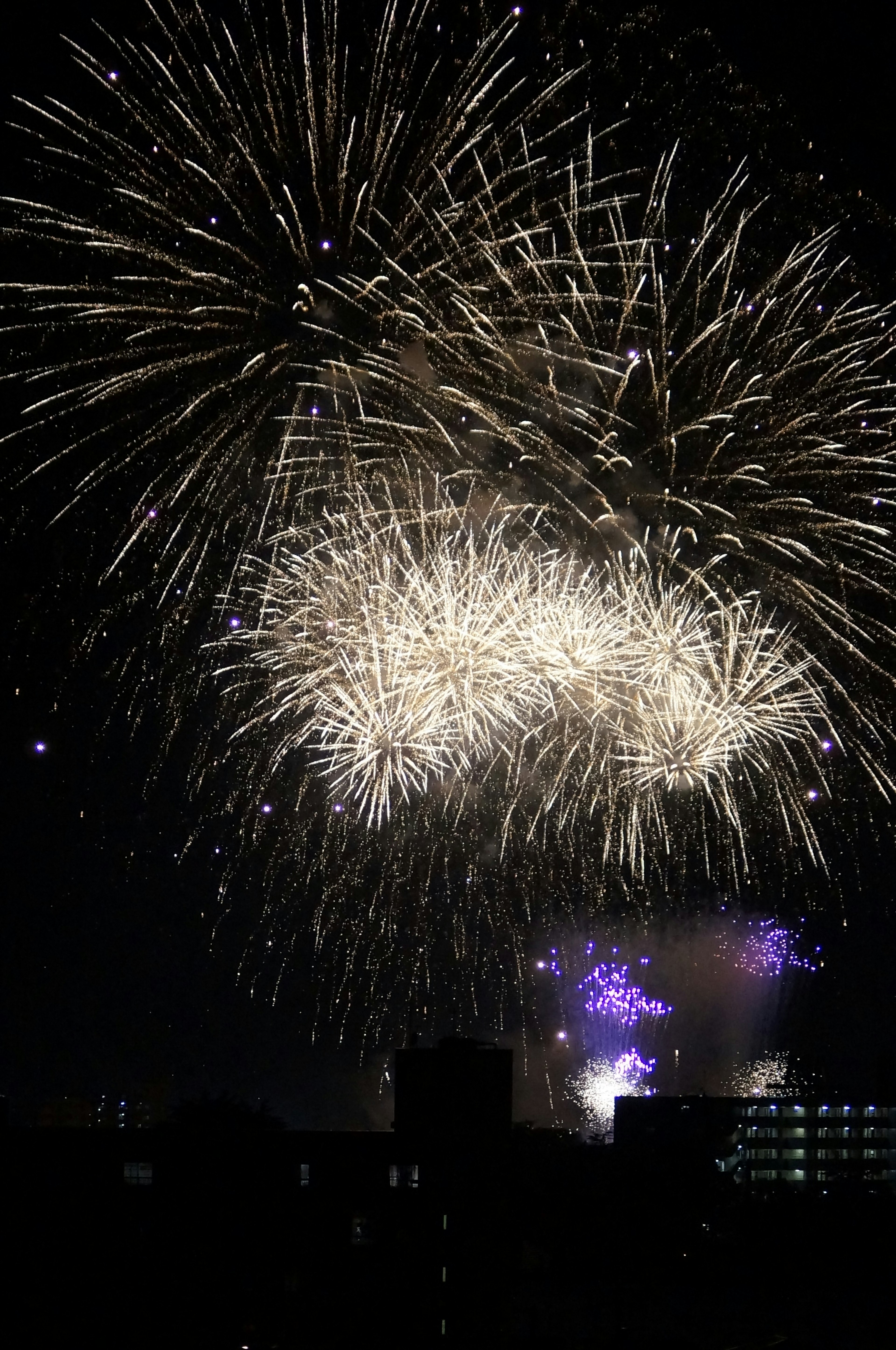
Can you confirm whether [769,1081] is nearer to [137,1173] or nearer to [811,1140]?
[811,1140]

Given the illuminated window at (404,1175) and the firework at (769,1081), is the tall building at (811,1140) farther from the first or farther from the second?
the illuminated window at (404,1175)

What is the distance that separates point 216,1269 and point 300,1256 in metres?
1.58

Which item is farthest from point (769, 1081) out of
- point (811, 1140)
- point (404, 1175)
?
point (404, 1175)

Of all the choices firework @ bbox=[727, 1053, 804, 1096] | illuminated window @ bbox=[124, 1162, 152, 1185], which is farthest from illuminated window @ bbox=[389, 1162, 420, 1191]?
firework @ bbox=[727, 1053, 804, 1096]

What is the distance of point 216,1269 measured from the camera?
24547mm

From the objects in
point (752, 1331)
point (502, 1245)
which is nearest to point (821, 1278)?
point (752, 1331)

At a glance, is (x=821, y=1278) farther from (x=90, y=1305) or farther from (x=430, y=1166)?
(x=90, y=1305)

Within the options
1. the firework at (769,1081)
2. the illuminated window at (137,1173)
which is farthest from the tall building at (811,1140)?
the illuminated window at (137,1173)

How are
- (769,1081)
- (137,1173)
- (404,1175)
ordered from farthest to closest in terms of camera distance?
(769,1081), (404,1175), (137,1173)

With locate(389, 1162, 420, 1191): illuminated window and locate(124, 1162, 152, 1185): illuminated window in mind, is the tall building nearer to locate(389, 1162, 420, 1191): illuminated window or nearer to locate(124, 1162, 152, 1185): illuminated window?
locate(389, 1162, 420, 1191): illuminated window

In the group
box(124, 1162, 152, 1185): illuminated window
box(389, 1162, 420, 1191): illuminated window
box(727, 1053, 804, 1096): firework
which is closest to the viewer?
box(124, 1162, 152, 1185): illuminated window

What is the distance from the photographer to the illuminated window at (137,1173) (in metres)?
24.9

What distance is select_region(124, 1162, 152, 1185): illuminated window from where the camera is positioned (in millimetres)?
24938

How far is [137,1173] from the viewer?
24984mm
